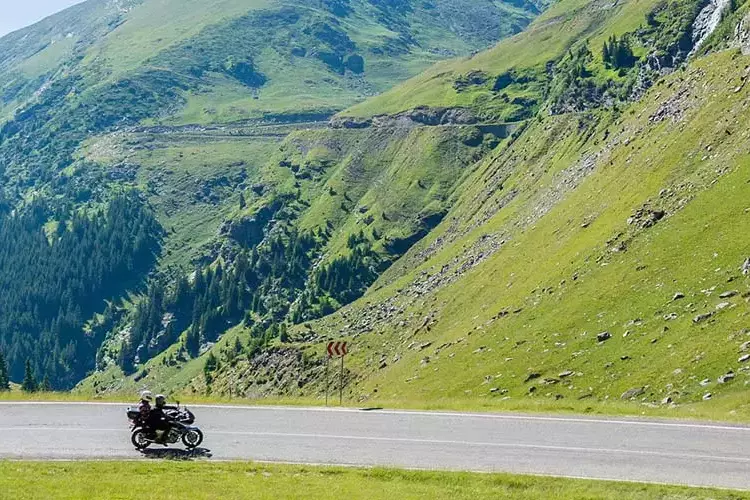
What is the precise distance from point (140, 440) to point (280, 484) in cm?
948

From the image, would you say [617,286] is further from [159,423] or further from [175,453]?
[175,453]

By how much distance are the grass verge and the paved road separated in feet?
4.29

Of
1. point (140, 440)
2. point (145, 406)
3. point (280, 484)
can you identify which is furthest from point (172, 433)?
point (280, 484)

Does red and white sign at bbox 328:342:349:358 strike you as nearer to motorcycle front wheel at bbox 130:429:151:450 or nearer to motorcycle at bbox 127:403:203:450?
motorcycle at bbox 127:403:203:450

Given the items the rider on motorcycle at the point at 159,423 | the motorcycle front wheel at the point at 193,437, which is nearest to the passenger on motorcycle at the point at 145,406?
the rider on motorcycle at the point at 159,423

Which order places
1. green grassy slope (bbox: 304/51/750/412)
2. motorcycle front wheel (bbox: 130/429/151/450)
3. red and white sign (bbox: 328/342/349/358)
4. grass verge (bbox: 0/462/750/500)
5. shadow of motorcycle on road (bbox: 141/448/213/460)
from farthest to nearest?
green grassy slope (bbox: 304/51/750/412) → red and white sign (bbox: 328/342/349/358) → motorcycle front wheel (bbox: 130/429/151/450) → shadow of motorcycle on road (bbox: 141/448/213/460) → grass verge (bbox: 0/462/750/500)

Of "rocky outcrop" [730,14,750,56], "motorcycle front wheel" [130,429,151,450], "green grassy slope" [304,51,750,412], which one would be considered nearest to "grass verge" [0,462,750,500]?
"motorcycle front wheel" [130,429,151,450]

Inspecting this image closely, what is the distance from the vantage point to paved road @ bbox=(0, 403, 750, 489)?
27.4m

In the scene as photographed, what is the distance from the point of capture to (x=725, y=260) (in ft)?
214

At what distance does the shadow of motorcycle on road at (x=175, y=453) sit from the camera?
3080 cm

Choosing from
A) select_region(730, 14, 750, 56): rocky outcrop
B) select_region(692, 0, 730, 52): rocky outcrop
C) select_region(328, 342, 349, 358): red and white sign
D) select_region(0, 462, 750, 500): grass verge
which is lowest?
select_region(692, 0, 730, 52): rocky outcrop

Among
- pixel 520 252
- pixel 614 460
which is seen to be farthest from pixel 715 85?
pixel 614 460

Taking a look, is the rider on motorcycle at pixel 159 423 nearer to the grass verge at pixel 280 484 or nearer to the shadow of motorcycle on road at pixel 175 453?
the shadow of motorcycle on road at pixel 175 453

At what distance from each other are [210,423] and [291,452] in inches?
314
